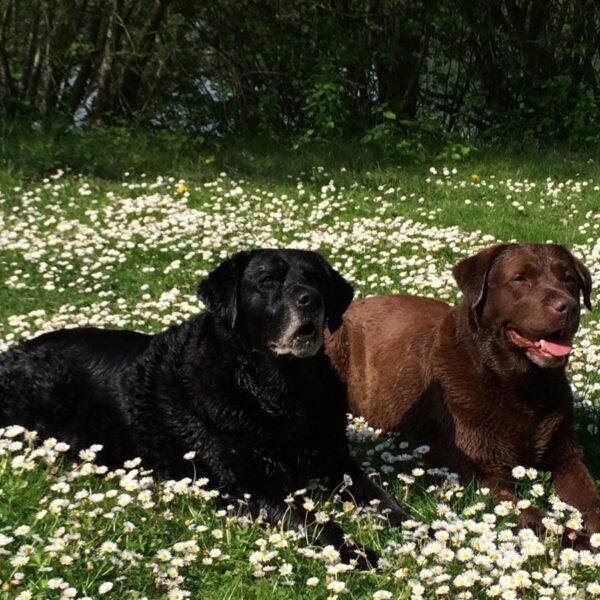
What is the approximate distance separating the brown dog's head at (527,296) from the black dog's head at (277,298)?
2.70 feet

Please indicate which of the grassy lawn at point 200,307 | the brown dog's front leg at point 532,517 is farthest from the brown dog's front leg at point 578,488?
the brown dog's front leg at point 532,517

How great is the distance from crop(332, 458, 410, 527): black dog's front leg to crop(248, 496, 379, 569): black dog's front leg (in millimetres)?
318

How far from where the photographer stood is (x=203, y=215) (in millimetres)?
12172

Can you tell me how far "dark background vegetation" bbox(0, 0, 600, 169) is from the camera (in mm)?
18156

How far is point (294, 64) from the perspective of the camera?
19.4 metres

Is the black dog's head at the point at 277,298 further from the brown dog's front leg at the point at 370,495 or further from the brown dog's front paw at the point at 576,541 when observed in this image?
the brown dog's front paw at the point at 576,541

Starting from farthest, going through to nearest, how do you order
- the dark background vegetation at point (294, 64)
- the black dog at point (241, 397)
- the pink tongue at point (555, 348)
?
the dark background vegetation at point (294, 64)
the pink tongue at point (555, 348)
the black dog at point (241, 397)

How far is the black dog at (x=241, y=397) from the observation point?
490cm

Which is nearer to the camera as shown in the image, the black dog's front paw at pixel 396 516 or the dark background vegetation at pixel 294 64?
the black dog's front paw at pixel 396 516

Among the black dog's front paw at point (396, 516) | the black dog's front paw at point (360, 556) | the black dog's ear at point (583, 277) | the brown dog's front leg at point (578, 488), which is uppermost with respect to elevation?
the black dog's ear at point (583, 277)

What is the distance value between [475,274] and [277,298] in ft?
4.04

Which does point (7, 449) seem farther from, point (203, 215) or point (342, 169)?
point (342, 169)

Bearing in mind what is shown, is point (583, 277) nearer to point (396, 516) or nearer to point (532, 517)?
point (532, 517)

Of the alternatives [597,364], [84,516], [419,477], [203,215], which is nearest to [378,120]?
[203,215]
